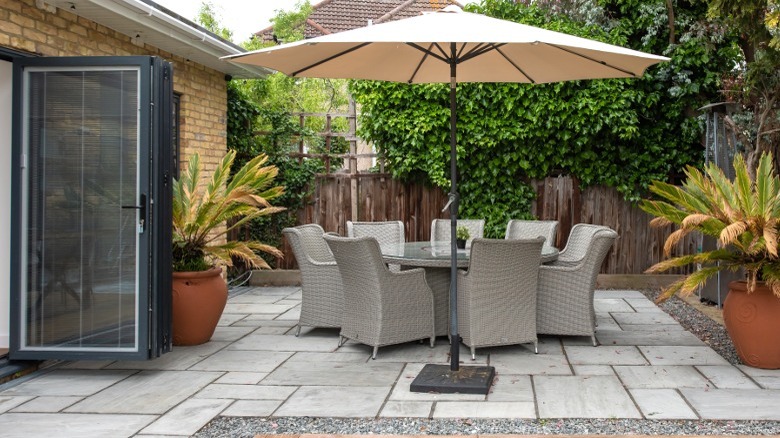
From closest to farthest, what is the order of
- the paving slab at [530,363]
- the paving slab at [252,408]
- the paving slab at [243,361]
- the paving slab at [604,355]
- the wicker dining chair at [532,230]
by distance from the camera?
1. the paving slab at [252,408]
2. the paving slab at [530,363]
3. the paving slab at [243,361]
4. the paving slab at [604,355]
5. the wicker dining chair at [532,230]

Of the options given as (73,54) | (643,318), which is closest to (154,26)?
(73,54)

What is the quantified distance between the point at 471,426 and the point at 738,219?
7.87ft

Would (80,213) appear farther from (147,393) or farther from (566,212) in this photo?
(566,212)

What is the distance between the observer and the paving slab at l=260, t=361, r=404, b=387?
4688mm

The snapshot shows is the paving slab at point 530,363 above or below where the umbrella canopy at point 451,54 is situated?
below

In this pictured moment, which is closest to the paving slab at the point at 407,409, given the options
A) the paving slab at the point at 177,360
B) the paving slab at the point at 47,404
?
the paving slab at the point at 177,360

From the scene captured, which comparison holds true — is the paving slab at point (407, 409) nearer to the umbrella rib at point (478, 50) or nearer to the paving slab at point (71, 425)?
the paving slab at point (71, 425)

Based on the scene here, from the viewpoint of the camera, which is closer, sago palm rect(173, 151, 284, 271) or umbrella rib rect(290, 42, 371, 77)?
umbrella rib rect(290, 42, 371, 77)

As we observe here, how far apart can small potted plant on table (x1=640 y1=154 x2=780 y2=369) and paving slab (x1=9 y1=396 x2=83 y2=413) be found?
3864 mm

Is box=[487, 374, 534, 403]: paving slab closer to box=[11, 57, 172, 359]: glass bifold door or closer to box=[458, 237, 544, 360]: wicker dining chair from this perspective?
box=[458, 237, 544, 360]: wicker dining chair

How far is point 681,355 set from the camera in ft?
17.7

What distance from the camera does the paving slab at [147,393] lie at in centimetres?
411

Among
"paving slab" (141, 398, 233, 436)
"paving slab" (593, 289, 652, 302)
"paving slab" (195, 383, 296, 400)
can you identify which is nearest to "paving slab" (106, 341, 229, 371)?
"paving slab" (195, 383, 296, 400)

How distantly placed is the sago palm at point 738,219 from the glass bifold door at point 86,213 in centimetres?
347
